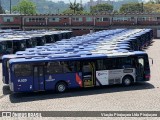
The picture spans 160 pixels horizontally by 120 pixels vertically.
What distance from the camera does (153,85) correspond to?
21359 mm

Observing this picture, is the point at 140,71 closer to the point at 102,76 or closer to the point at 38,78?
the point at 102,76

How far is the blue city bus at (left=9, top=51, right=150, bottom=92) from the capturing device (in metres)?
19.1

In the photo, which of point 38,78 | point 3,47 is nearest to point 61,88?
point 38,78

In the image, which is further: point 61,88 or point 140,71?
point 140,71

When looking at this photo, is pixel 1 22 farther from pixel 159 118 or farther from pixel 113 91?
pixel 159 118

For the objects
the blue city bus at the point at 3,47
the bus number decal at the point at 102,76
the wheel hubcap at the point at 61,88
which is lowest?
the wheel hubcap at the point at 61,88

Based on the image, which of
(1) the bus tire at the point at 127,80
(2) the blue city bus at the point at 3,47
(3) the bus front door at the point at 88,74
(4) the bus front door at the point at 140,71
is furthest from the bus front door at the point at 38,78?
(2) the blue city bus at the point at 3,47

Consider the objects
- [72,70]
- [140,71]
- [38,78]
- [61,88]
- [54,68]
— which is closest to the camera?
[38,78]

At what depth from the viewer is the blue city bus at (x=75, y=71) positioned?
19.1 m

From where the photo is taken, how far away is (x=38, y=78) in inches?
765

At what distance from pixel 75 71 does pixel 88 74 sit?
802mm

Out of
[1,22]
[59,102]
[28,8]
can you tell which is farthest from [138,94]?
[28,8]

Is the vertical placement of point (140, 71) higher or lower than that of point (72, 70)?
lower

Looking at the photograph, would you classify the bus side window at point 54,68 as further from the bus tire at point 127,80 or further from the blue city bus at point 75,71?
the bus tire at point 127,80
